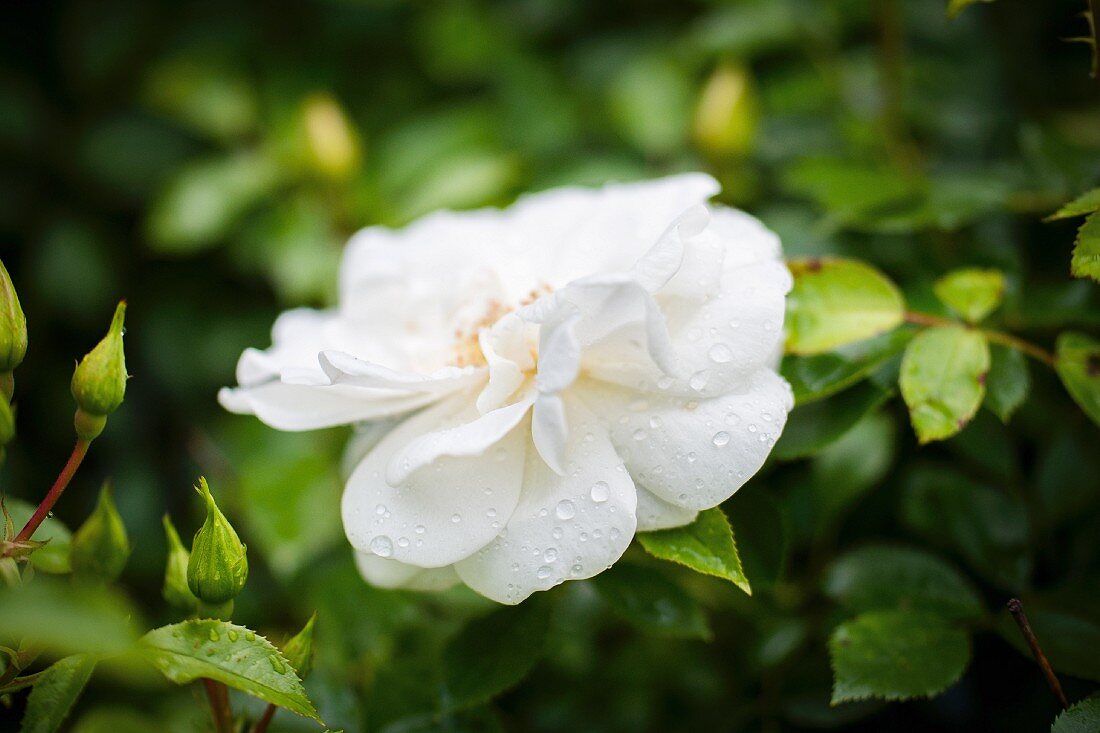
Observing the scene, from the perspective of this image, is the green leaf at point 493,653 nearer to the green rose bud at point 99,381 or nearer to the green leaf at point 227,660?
the green leaf at point 227,660

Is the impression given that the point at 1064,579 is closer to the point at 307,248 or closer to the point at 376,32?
the point at 307,248

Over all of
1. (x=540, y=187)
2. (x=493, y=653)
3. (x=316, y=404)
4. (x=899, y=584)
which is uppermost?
(x=316, y=404)

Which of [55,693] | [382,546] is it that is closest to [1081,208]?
[382,546]

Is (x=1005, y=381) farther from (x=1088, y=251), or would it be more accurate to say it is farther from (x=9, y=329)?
(x=9, y=329)

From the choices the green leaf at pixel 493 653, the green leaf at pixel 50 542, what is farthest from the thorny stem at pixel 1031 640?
the green leaf at pixel 50 542

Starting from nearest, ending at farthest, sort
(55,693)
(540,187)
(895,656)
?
(55,693), (895,656), (540,187)
